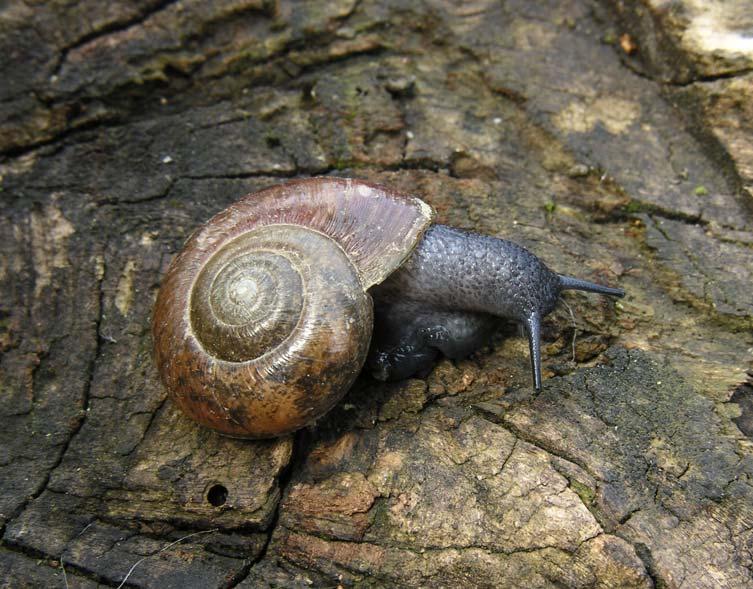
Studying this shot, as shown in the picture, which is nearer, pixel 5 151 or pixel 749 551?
pixel 749 551

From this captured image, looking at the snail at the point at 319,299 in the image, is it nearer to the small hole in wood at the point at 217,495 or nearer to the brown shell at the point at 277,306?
the brown shell at the point at 277,306

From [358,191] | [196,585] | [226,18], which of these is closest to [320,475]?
[196,585]

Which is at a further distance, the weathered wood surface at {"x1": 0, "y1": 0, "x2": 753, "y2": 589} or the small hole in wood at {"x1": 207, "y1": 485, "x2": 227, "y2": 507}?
the small hole in wood at {"x1": 207, "y1": 485, "x2": 227, "y2": 507}

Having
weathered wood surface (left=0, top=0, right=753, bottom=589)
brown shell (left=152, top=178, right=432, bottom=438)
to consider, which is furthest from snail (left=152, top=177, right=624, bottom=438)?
weathered wood surface (left=0, top=0, right=753, bottom=589)

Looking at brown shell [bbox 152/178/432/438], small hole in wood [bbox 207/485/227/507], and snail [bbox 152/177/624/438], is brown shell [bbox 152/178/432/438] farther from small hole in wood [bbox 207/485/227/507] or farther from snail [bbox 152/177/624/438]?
small hole in wood [bbox 207/485/227/507]

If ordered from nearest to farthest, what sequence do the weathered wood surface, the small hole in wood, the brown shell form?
the weathered wood surface
the brown shell
the small hole in wood

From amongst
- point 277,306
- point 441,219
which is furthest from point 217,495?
point 441,219

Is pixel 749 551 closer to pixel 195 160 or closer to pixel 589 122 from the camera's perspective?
pixel 589 122
